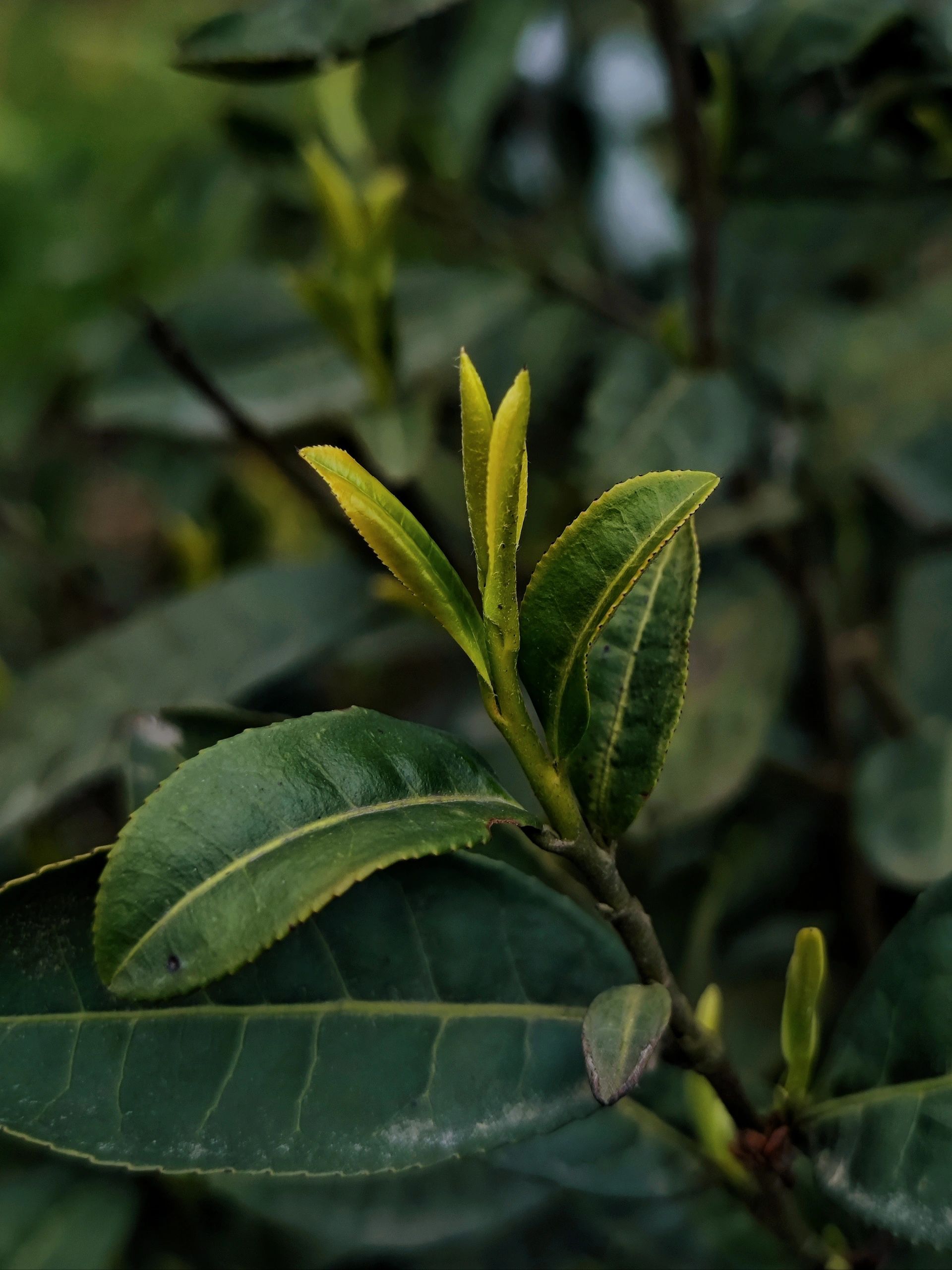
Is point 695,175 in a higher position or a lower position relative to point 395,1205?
higher

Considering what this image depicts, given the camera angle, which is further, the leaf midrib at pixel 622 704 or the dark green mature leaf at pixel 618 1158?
the dark green mature leaf at pixel 618 1158

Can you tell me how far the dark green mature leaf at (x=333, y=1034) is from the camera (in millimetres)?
405

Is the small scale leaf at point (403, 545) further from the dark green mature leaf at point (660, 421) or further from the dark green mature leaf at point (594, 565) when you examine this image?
the dark green mature leaf at point (660, 421)

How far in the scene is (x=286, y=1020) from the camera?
1.44ft

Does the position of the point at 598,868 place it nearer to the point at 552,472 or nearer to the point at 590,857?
the point at 590,857

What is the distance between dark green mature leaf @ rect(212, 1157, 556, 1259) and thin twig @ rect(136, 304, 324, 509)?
0.45 m

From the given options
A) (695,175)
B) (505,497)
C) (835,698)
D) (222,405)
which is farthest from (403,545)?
(835,698)

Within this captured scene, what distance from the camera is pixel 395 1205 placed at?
27.0 inches

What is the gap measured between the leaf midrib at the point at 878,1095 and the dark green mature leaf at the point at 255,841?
0.22 meters

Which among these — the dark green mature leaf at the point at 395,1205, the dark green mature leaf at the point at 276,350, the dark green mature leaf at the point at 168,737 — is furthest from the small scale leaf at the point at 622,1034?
the dark green mature leaf at the point at 276,350

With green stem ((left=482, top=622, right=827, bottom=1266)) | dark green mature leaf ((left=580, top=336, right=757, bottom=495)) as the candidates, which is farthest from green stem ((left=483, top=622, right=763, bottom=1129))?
dark green mature leaf ((left=580, top=336, right=757, bottom=495))

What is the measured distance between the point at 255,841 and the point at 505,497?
0.44 feet

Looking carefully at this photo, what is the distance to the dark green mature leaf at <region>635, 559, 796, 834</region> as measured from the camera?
73 cm

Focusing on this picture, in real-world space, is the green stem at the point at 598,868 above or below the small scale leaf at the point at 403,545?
below
